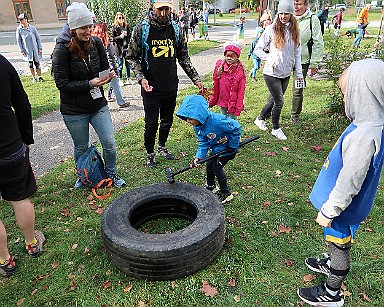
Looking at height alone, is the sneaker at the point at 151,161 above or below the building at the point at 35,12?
below

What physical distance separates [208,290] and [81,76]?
8.54ft

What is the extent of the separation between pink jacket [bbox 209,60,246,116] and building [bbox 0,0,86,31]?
31.2 meters

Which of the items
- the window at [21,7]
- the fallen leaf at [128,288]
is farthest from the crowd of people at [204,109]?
the window at [21,7]

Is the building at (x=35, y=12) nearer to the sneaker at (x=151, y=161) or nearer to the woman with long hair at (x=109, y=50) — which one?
the woman with long hair at (x=109, y=50)

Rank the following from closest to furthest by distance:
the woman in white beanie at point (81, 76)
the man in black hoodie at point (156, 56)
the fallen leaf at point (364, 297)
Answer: the fallen leaf at point (364, 297) → the woman in white beanie at point (81, 76) → the man in black hoodie at point (156, 56)

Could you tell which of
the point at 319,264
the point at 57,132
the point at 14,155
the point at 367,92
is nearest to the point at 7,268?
the point at 14,155

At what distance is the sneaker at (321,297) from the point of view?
8.77 feet

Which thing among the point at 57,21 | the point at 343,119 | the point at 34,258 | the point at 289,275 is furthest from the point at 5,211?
the point at 57,21

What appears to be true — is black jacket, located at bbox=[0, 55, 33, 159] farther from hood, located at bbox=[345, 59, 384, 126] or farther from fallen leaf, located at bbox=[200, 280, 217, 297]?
hood, located at bbox=[345, 59, 384, 126]

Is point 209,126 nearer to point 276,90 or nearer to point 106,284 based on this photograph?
point 106,284

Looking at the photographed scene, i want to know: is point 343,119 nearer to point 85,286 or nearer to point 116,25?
point 85,286

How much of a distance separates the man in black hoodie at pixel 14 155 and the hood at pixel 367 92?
8.37 feet

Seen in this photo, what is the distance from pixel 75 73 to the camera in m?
3.75

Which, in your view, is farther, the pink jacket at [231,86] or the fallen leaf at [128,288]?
the pink jacket at [231,86]
